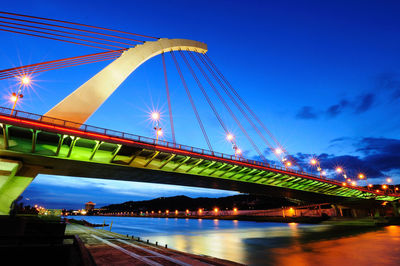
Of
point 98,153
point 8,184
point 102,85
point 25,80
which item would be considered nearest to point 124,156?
point 98,153

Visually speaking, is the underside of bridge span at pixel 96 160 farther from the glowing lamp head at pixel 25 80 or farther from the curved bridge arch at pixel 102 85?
the glowing lamp head at pixel 25 80

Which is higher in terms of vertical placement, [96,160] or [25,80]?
[25,80]

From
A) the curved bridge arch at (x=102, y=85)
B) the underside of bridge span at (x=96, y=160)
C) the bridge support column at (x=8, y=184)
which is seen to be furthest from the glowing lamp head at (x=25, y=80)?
the bridge support column at (x=8, y=184)

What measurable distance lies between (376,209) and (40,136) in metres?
95.7

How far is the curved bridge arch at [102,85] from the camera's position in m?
23.3

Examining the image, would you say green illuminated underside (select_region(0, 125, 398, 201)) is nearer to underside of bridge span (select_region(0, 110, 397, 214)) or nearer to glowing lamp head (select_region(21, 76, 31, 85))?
underside of bridge span (select_region(0, 110, 397, 214))

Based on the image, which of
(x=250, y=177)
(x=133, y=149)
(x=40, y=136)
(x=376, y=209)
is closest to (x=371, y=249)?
(x=250, y=177)

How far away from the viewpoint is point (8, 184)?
65.2 feet

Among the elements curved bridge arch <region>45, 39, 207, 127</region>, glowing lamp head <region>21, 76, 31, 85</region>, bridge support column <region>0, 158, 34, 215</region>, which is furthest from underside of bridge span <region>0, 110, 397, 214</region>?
glowing lamp head <region>21, 76, 31, 85</region>

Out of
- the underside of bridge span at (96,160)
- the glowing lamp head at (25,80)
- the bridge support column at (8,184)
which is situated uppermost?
the glowing lamp head at (25,80)

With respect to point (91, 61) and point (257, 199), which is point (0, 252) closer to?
point (91, 61)

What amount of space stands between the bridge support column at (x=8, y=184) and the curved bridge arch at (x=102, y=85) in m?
5.92

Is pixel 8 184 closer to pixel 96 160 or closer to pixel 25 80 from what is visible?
pixel 96 160

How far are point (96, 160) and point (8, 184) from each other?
7.86 meters
